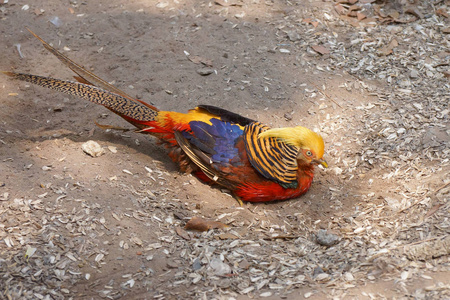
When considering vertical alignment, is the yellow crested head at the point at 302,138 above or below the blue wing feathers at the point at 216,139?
above

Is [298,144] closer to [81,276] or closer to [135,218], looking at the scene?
[135,218]

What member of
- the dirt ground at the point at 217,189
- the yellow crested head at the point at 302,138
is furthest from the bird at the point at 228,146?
the dirt ground at the point at 217,189

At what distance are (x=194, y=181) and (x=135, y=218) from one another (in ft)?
2.55

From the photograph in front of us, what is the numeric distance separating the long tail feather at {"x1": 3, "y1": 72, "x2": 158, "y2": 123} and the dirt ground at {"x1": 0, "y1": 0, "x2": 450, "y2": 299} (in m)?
0.37

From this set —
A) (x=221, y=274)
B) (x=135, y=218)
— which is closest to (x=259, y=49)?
(x=135, y=218)

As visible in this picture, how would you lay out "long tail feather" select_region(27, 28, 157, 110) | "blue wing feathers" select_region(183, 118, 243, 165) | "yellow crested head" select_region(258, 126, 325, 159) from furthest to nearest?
1. "long tail feather" select_region(27, 28, 157, 110)
2. "blue wing feathers" select_region(183, 118, 243, 165)
3. "yellow crested head" select_region(258, 126, 325, 159)

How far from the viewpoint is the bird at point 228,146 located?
3680mm

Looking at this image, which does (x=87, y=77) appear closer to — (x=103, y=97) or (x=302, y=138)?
(x=103, y=97)

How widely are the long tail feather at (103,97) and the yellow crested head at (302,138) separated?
1045mm

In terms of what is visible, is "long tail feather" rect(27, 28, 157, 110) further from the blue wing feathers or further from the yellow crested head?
the yellow crested head

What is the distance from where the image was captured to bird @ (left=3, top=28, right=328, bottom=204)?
368cm

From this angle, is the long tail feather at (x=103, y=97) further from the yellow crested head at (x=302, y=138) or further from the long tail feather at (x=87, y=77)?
the yellow crested head at (x=302, y=138)

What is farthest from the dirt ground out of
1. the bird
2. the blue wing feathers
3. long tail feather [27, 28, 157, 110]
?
long tail feather [27, 28, 157, 110]

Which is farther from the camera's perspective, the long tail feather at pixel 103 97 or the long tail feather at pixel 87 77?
the long tail feather at pixel 87 77
